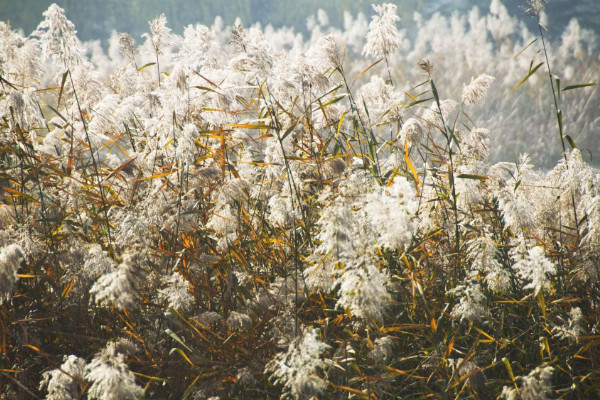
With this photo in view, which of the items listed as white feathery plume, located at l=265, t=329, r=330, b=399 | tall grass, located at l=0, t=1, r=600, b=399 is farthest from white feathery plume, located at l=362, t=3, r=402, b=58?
white feathery plume, located at l=265, t=329, r=330, b=399

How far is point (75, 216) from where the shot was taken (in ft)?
5.97

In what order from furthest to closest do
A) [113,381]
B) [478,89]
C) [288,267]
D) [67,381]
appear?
[478,89] < [288,267] < [67,381] < [113,381]

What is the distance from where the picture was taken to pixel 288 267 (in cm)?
163

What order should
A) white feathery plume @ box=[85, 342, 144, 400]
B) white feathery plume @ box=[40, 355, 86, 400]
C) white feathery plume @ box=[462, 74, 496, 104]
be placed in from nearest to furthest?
white feathery plume @ box=[85, 342, 144, 400] < white feathery plume @ box=[40, 355, 86, 400] < white feathery plume @ box=[462, 74, 496, 104]

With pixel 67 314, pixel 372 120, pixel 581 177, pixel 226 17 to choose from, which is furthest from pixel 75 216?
pixel 226 17

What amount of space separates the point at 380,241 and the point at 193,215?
27.0 inches

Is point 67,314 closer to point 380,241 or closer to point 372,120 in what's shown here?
point 380,241

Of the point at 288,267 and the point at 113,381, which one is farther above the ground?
the point at 288,267

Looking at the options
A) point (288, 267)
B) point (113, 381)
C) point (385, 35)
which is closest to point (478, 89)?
point (385, 35)

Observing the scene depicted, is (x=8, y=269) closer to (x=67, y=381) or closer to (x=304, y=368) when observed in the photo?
(x=67, y=381)

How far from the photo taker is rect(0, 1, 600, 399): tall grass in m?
1.20

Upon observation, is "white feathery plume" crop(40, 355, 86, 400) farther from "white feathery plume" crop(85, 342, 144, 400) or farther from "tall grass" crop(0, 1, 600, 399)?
"white feathery plume" crop(85, 342, 144, 400)

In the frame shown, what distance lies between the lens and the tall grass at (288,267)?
47.4 inches

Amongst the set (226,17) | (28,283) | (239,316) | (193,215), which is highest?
(226,17)
